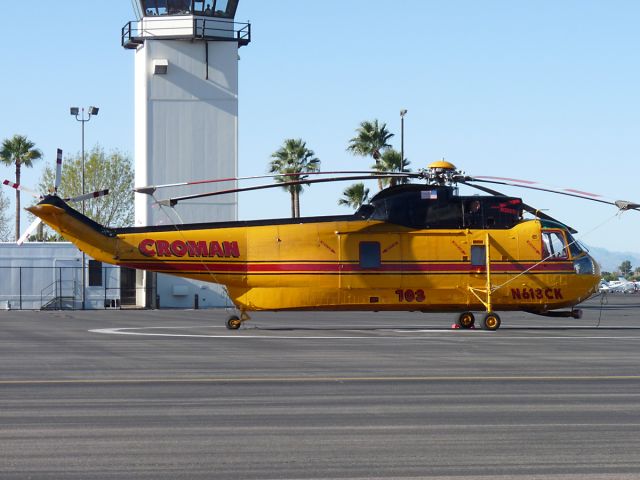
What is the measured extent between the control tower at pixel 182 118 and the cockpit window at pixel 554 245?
32642mm

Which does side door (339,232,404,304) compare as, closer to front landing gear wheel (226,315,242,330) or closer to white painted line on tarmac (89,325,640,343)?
white painted line on tarmac (89,325,640,343)

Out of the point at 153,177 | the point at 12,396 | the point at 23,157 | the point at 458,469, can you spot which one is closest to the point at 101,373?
the point at 12,396

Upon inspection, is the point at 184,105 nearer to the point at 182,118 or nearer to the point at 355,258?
the point at 182,118

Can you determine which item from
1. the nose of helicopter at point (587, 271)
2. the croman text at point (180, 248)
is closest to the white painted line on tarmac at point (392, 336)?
the croman text at point (180, 248)

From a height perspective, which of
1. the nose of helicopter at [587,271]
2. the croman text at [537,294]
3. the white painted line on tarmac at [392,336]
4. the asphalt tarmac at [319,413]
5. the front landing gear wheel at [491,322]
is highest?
the nose of helicopter at [587,271]

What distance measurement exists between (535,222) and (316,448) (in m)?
22.2

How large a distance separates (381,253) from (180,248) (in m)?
5.90

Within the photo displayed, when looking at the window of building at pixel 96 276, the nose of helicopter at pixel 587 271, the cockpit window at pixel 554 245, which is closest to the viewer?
the cockpit window at pixel 554 245

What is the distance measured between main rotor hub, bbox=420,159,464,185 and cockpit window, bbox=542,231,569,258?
346cm

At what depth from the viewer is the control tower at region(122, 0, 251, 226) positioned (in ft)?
199

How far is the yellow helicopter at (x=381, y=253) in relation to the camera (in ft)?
95.2

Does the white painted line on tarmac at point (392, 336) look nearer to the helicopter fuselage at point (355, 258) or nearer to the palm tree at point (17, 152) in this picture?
the helicopter fuselage at point (355, 258)

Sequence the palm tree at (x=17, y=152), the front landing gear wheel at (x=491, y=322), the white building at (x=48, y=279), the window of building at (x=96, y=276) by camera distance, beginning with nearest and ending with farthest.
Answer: the front landing gear wheel at (x=491, y=322), the white building at (x=48, y=279), the window of building at (x=96, y=276), the palm tree at (x=17, y=152)

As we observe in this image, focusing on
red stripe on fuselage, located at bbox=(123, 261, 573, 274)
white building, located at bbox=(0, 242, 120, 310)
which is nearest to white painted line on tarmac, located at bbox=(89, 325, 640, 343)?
red stripe on fuselage, located at bbox=(123, 261, 573, 274)
